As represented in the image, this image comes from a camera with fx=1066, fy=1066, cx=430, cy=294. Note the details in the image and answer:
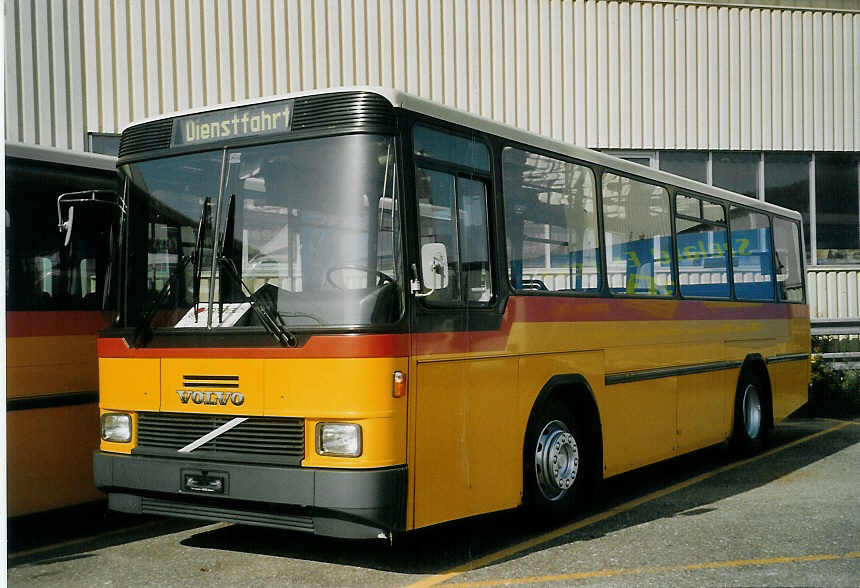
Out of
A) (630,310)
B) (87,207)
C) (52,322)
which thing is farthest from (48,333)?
(630,310)

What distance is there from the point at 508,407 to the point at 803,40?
1488 centimetres

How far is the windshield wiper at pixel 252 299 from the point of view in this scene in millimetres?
6105

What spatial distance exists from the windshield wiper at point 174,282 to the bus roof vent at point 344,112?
0.82 meters

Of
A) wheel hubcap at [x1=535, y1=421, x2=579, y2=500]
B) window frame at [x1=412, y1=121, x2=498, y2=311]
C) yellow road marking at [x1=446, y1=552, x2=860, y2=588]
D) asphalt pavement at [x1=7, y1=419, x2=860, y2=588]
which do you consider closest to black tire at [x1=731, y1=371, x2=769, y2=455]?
asphalt pavement at [x1=7, y1=419, x2=860, y2=588]

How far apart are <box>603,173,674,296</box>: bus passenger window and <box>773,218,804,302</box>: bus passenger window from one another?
3341mm

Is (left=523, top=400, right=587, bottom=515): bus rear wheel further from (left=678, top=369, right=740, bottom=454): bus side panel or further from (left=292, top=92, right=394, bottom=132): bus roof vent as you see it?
(left=292, top=92, right=394, bottom=132): bus roof vent

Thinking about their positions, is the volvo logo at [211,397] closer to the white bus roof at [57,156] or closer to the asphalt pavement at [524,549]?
the asphalt pavement at [524,549]

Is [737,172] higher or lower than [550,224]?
higher

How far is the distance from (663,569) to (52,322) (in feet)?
14.6

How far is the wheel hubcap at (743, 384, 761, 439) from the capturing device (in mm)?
11516

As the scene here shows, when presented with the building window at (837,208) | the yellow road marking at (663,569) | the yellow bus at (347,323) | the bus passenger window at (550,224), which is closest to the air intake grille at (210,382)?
the yellow bus at (347,323)

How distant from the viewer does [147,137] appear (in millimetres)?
7059

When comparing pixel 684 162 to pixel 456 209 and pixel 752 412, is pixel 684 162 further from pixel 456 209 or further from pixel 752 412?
pixel 456 209

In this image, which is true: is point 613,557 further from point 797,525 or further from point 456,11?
point 456,11
